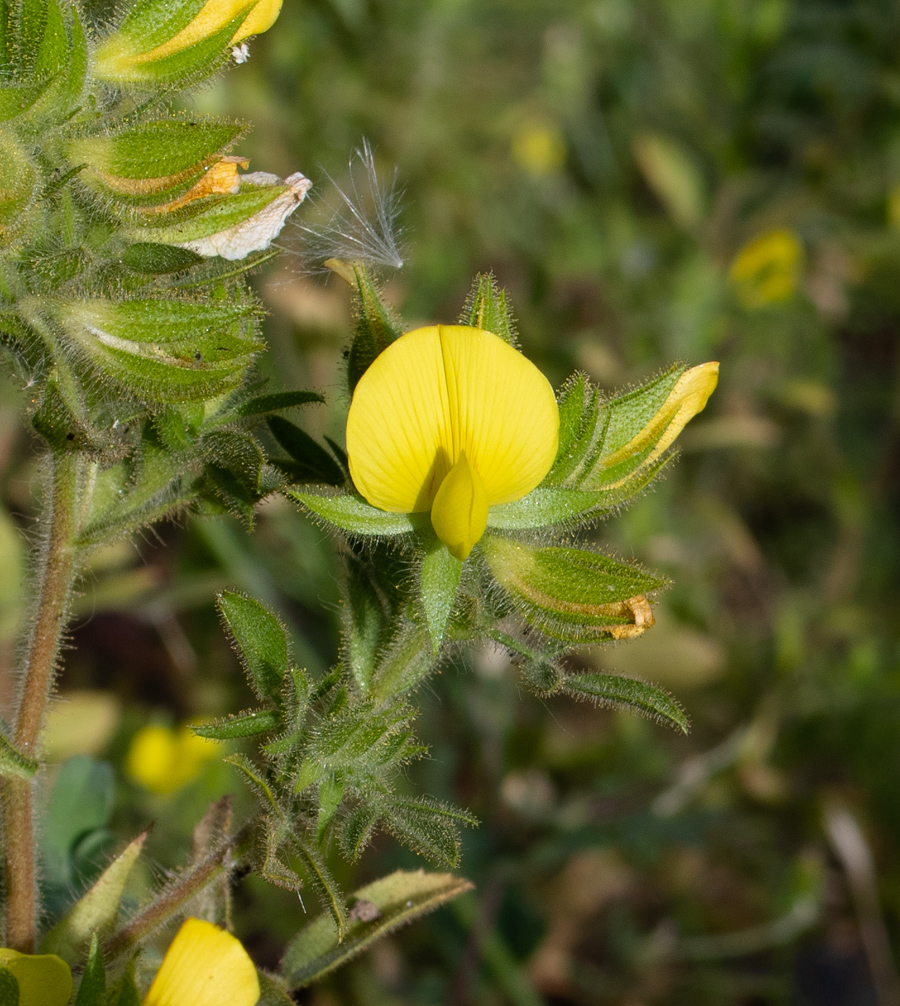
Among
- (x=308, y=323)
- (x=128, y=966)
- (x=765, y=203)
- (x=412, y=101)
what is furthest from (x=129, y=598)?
(x=765, y=203)

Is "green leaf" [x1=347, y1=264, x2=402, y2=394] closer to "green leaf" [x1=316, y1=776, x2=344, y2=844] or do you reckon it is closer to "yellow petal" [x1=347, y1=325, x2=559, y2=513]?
"yellow petal" [x1=347, y1=325, x2=559, y2=513]

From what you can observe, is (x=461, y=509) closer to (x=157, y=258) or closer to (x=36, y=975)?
(x=157, y=258)

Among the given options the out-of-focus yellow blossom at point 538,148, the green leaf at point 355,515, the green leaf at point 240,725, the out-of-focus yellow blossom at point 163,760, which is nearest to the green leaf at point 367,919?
the green leaf at point 240,725

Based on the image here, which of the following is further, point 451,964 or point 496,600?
point 451,964

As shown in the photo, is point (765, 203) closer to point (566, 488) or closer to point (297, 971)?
point (566, 488)

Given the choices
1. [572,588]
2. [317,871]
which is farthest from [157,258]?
[317,871]

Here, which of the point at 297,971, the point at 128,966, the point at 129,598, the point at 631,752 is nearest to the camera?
the point at 128,966
